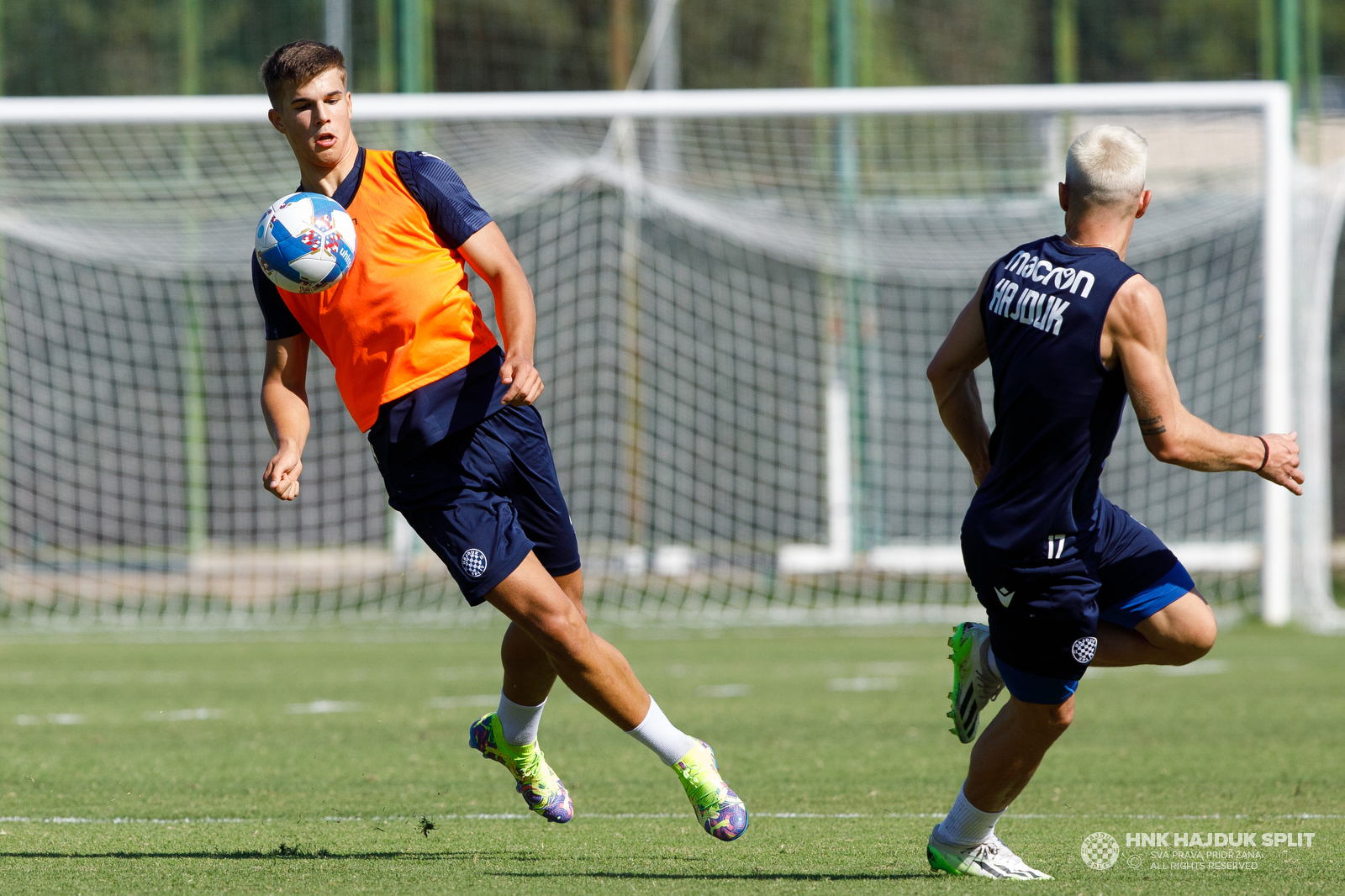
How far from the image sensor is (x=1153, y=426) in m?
3.53

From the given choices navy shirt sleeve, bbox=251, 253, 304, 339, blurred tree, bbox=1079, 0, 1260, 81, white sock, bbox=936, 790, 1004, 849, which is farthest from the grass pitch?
blurred tree, bbox=1079, 0, 1260, 81

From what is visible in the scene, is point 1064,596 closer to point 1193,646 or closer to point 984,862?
point 1193,646

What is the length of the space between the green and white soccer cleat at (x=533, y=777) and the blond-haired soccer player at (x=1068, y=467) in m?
1.16

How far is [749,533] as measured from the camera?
1342 cm

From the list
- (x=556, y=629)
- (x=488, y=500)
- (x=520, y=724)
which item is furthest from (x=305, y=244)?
(x=520, y=724)

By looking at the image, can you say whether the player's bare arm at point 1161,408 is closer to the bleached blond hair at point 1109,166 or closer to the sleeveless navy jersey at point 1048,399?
the sleeveless navy jersey at point 1048,399

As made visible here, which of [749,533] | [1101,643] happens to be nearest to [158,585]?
[749,533]

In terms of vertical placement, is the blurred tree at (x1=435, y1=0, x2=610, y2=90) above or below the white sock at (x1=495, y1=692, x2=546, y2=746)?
above

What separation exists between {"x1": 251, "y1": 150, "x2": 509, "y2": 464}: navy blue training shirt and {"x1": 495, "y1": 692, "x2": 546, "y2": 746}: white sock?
33.8 inches

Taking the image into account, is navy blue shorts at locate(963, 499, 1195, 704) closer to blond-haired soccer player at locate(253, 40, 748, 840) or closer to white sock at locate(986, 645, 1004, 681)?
white sock at locate(986, 645, 1004, 681)

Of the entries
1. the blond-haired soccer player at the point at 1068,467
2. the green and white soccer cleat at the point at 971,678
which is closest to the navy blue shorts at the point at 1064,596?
the blond-haired soccer player at the point at 1068,467

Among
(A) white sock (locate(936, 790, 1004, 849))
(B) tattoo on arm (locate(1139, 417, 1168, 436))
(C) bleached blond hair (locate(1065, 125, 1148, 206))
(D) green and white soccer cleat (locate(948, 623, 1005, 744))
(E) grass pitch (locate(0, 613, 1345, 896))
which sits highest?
(C) bleached blond hair (locate(1065, 125, 1148, 206))

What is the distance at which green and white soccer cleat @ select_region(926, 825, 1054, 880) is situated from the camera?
3794 mm

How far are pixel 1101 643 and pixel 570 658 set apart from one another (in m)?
1.37
